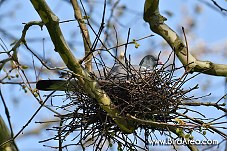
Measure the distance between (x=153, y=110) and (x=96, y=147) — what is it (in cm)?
51

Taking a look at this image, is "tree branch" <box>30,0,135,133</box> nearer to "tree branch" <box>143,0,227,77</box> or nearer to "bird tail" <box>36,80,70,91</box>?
"bird tail" <box>36,80,70,91</box>

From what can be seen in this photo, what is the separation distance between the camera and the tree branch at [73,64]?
367 cm

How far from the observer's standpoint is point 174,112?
4039 millimetres

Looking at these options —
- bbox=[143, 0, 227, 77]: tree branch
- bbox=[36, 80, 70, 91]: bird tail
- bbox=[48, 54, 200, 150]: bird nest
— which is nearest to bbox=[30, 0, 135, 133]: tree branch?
bbox=[48, 54, 200, 150]: bird nest

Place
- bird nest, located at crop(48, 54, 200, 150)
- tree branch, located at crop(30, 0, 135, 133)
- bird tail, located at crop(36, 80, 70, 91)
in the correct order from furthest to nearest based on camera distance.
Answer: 1. bird tail, located at crop(36, 80, 70, 91)
2. bird nest, located at crop(48, 54, 200, 150)
3. tree branch, located at crop(30, 0, 135, 133)

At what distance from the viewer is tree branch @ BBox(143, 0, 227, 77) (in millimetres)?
4379

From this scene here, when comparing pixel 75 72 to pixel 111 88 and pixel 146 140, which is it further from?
pixel 146 140

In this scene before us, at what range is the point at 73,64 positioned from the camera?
3680mm

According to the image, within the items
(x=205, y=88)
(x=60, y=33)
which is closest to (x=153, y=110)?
(x=60, y=33)

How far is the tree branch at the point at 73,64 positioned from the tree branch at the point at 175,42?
0.78m

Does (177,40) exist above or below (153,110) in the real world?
above

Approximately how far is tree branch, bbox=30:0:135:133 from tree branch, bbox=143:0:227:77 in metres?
0.78

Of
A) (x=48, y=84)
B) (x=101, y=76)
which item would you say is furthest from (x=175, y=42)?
(x=48, y=84)

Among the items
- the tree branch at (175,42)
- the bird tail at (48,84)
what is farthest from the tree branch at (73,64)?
the tree branch at (175,42)
